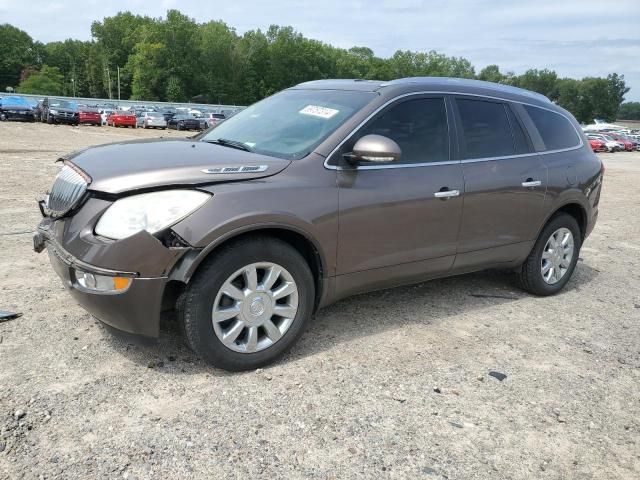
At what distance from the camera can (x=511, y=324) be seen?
178 inches

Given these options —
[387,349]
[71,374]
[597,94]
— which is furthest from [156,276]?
[597,94]

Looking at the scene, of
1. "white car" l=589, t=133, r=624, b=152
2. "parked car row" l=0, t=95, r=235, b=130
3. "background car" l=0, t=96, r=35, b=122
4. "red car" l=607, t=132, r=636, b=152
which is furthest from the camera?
"red car" l=607, t=132, r=636, b=152

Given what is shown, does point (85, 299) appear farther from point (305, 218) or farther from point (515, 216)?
point (515, 216)

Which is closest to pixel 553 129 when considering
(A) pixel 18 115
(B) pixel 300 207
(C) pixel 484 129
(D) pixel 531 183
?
(D) pixel 531 183

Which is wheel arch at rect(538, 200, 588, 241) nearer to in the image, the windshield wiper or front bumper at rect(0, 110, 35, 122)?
the windshield wiper

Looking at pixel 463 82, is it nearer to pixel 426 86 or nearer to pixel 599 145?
pixel 426 86

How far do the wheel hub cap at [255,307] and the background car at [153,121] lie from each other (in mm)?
41124

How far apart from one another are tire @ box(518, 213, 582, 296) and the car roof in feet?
3.65

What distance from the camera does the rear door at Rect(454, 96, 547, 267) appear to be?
171 inches

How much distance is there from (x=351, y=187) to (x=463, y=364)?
4.49 ft

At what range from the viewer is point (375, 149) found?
3.49 m

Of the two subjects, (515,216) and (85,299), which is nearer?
(85,299)

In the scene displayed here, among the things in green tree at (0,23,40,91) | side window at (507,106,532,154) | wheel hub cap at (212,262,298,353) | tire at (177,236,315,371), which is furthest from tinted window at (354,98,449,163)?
green tree at (0,23,40,91)

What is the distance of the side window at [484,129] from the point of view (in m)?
4.38
